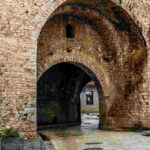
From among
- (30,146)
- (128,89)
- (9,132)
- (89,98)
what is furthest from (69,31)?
(89,98)

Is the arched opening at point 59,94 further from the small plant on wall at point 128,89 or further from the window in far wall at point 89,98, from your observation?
the window in far wall at point 89,98

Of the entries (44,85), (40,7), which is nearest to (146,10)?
Result: (40,7)

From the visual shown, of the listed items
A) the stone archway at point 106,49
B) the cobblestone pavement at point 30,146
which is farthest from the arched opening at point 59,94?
the cobblestone pavement at point 30,146

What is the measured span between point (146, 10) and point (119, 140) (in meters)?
4.25

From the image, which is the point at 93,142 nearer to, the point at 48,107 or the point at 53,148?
the point at 53,148

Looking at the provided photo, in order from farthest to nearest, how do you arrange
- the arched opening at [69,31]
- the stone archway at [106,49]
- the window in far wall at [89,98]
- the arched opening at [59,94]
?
the window in far wall at [89,98], the arched opening at [59,94], the arched opening at [69,31], the stone archway at [106,49]

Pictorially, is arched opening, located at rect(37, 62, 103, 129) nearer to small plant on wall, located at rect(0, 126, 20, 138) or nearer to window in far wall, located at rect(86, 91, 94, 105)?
small plant on wall, located at rect(0, 126, 20, 138)

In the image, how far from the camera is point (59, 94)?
47.5 feet

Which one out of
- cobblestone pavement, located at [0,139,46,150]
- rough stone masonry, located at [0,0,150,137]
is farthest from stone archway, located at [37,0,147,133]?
cobblestone pavement, located at [0,139,46,150]

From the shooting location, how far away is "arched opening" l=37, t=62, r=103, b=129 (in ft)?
45.7

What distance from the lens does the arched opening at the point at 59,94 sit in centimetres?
1392

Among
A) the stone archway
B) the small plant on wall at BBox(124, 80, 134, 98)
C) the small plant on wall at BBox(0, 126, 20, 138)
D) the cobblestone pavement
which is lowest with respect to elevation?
the cobblestone pavement

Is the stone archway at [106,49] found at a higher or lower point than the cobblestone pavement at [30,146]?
higher

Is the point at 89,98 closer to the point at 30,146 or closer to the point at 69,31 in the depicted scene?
the point at 69,31
